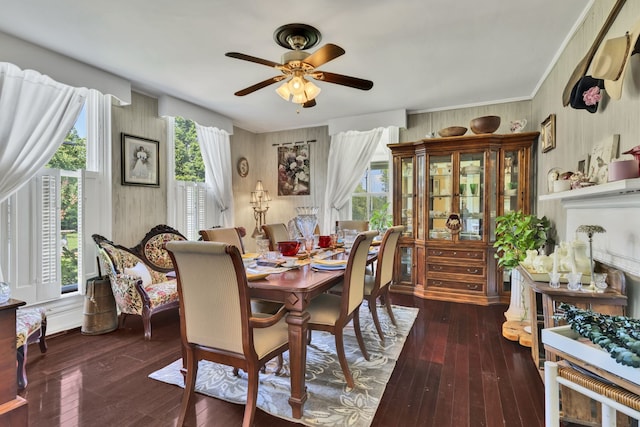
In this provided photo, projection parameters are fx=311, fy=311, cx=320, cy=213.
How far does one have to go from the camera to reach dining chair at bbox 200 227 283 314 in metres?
2.32

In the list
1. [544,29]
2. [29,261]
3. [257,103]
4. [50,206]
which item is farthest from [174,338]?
[544,29]

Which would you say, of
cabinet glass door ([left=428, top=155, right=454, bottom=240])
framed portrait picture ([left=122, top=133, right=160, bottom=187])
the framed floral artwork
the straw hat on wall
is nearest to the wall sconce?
the framed floral artwork

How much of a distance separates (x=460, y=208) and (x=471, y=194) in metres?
0.22

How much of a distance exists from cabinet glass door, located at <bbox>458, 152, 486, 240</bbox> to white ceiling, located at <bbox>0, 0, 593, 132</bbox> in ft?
2.81

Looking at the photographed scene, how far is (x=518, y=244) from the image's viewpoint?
9.83 feet

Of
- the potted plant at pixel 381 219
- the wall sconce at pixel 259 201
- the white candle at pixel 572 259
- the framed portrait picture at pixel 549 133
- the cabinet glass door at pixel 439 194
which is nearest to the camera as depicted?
the white candle at pixel 572 259

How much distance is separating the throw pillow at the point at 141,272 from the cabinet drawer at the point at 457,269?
3.31m

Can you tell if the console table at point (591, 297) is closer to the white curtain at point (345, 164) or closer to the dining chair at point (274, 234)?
the dining chair at point (274, 234)

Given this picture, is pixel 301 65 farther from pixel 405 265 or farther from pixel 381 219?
pixel 405 265

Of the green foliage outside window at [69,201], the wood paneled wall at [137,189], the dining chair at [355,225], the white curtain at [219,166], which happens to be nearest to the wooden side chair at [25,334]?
the green foliage outside window at [69,201]

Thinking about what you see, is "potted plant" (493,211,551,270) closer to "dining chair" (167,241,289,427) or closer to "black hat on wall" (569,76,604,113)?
"black hat on wall" (569,76,604,113)

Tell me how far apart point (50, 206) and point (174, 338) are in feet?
5.55

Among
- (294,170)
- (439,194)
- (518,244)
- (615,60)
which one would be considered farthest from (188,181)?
(615,60)

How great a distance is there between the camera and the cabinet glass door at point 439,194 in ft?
13.3
